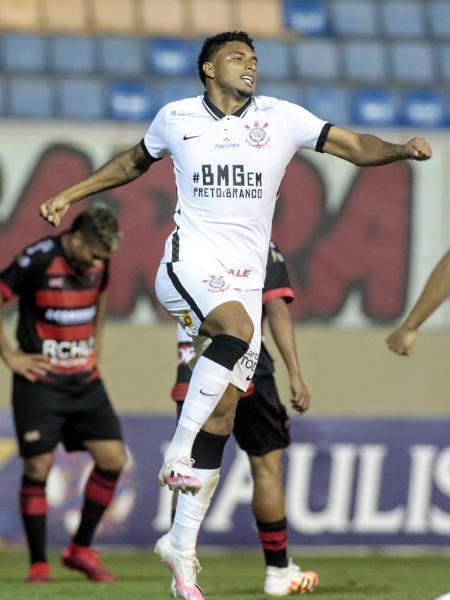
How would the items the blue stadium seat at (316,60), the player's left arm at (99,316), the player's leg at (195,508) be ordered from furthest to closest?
the blue stadium seat at (316,60) < the player's left arm at (99,316) < the player's leg at (195,508)

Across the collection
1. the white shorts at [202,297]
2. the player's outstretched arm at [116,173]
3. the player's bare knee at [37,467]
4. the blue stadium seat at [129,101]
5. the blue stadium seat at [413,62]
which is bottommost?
the player's bare knee at [37,467]

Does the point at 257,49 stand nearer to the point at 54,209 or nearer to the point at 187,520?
the point at 54,209

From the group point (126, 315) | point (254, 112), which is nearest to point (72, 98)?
point (126, 315)

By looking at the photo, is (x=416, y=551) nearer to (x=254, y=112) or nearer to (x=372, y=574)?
(x=372, y=574)

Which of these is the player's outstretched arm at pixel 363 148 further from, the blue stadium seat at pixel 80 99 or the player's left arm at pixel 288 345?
the blue stadium seat at pixel 80 99

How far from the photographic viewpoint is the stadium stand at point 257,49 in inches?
479

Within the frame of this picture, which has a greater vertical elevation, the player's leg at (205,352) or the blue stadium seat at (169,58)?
the blue stadium seat at (169,58)

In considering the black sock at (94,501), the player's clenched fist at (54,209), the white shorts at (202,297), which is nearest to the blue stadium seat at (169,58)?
the black sock at (94,501)

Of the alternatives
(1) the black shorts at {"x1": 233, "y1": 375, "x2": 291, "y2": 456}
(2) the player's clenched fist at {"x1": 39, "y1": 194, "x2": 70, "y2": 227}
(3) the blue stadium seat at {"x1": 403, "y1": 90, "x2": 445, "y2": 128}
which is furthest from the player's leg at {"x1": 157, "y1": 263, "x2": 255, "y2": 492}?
(3) the blue stadium seat at {"x1": 403, "y1": 90, "x2": 445, "y2": 128}

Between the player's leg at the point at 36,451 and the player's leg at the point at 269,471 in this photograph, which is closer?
the player's leg at the point at 269,471

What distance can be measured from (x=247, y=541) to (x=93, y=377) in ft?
9.21

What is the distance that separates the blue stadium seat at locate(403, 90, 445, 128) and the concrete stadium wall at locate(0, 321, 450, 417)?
7.13 ft

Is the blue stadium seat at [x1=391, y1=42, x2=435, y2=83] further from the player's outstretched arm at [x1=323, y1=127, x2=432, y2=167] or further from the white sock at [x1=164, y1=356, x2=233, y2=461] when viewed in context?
the white sock at [x1=164, y1=356, x2=233, y2=461]

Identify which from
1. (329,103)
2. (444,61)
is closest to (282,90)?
(329,103)
